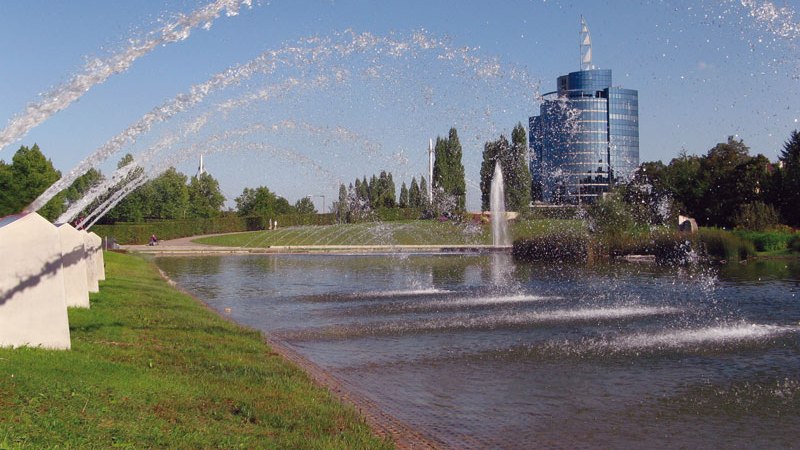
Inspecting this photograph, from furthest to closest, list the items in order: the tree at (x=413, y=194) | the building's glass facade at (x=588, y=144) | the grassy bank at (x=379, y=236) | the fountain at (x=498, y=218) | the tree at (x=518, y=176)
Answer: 1. the tree at (x=413, y=194)
2. the building's glass facade at (x=588, y=144)
3. the tree at (x=518, y=176)
4. the grassy bank at (x=379, y=236)
5. the fountain at (x=498, y=218)

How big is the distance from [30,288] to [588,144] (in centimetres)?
9915

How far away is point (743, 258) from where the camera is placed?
132ft

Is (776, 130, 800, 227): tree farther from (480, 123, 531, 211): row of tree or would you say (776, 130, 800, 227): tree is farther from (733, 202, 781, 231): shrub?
(480, 123, 531, 211): row of tree

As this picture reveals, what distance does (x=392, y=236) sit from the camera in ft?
205

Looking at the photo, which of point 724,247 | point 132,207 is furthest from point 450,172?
point 724,247

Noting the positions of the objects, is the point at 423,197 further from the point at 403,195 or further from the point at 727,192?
the point at 727,192

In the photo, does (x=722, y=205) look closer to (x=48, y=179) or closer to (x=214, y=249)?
(x=214, y=249)

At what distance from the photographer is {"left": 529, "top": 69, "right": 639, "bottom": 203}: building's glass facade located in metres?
76.7

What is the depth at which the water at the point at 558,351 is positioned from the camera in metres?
9.08

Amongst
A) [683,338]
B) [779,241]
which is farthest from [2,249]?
[779,241]

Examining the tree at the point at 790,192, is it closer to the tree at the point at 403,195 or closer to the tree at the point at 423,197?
the tree at the point at 423,197

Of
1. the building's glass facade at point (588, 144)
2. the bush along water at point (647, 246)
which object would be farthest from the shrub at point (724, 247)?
the building's glass facade at point (588, 144)

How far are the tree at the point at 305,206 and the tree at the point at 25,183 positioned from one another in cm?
5130

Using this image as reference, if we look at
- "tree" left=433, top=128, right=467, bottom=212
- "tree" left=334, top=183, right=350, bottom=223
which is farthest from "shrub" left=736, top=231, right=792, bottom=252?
"tree" left=334, top=183, right=350, bottom=223
